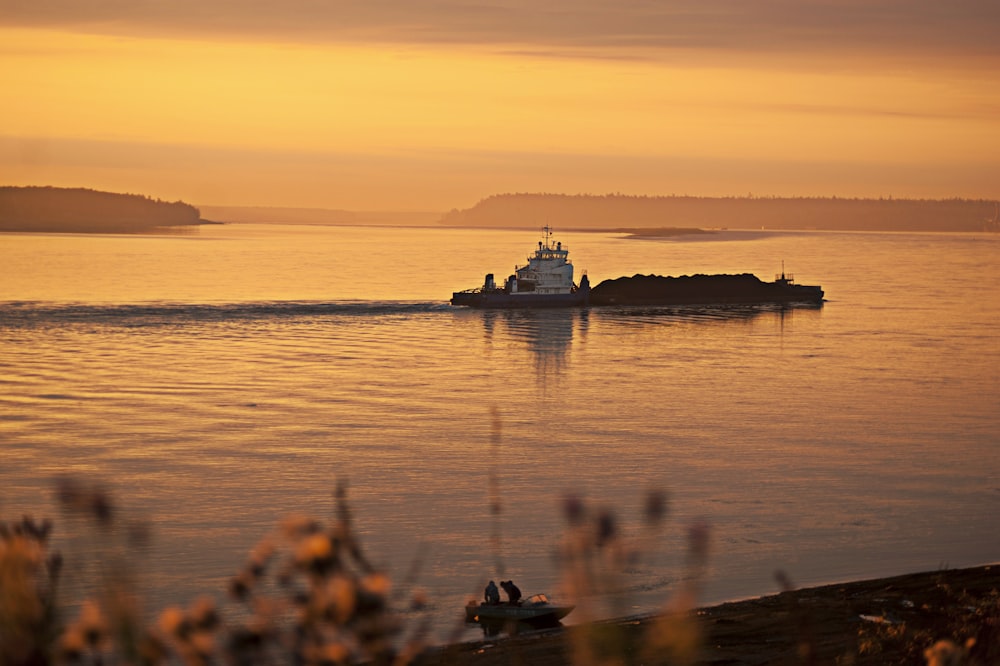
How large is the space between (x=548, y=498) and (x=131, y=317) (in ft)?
189

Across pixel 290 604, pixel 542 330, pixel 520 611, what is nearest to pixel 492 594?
pixel 520 611

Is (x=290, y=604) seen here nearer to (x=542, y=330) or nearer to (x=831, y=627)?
(x=831, y=627)

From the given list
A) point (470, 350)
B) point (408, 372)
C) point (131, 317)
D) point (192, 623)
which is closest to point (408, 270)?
point (131, 317)

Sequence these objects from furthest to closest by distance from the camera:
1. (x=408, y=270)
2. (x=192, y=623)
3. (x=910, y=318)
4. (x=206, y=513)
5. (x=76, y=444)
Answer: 1. (x=408, y=270)
2. (x=910, y=318)
3. (x=76, y=444)
4. (x=206, y=513)
5. (x=192, y=623)

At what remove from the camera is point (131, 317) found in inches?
3113

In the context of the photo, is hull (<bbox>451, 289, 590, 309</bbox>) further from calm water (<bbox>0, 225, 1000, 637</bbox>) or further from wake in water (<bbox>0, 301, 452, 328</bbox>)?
calm water (<bbox>0, 225, 1000, 637</bbox>)

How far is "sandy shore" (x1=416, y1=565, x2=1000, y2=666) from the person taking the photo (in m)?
15.2

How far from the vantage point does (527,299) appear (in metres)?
104

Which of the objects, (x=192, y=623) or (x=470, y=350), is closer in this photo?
(x=192, y=623)

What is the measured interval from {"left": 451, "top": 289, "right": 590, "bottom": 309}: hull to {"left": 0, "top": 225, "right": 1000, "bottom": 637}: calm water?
46.7ft

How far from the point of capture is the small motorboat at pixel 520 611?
720 inches

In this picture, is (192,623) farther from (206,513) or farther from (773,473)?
(773,473)

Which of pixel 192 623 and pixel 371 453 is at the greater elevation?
pixel 192 623

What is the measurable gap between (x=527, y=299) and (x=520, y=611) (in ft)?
284
